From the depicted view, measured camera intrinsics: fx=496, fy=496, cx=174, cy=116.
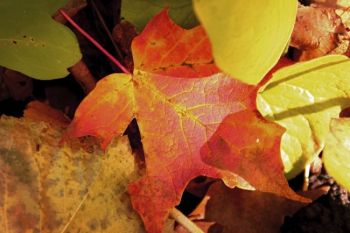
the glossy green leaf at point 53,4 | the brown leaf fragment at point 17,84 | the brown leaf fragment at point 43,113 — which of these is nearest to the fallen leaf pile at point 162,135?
the glossy green leaf at point 53,4

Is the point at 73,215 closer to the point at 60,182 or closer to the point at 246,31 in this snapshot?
the point at 60,182

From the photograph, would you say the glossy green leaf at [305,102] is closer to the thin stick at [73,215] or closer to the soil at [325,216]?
the soil at [325,216]

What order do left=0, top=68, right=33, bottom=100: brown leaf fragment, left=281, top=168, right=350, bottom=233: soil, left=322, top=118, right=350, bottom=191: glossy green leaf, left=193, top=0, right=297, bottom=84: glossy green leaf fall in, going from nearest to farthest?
left=193, top=0, right=297, bottom=84: glossy green leaf
left=322, top=118, right=350, bottom=191: glossy green leaf
left=281, top=168, right=350, bottom=233: soil
left=0, top=68, right=33, bottom=100: brown leaf fragment

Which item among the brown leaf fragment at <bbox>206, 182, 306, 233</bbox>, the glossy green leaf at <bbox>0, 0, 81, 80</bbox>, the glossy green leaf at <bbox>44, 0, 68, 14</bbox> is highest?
the glossy green leaf at <bbox>44, 0, 68, 14</bbox>

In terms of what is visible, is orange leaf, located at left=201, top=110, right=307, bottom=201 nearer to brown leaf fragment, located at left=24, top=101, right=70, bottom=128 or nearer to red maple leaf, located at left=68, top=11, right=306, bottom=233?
red maple leaf, located at left=68, top=11, right=306, bottom=233

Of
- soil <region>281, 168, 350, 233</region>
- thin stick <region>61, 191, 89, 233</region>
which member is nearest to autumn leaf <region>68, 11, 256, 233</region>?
thin stick <region>61, 191, 89, 233</region>

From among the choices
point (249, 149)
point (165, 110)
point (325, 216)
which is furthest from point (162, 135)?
point (325, 216)

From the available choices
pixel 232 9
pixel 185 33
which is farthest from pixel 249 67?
pixel 185 33

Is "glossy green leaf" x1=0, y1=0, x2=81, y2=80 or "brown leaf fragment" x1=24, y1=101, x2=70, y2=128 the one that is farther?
"brown leaf fragment" x1=24, y1=101, x2=70, y2=128
